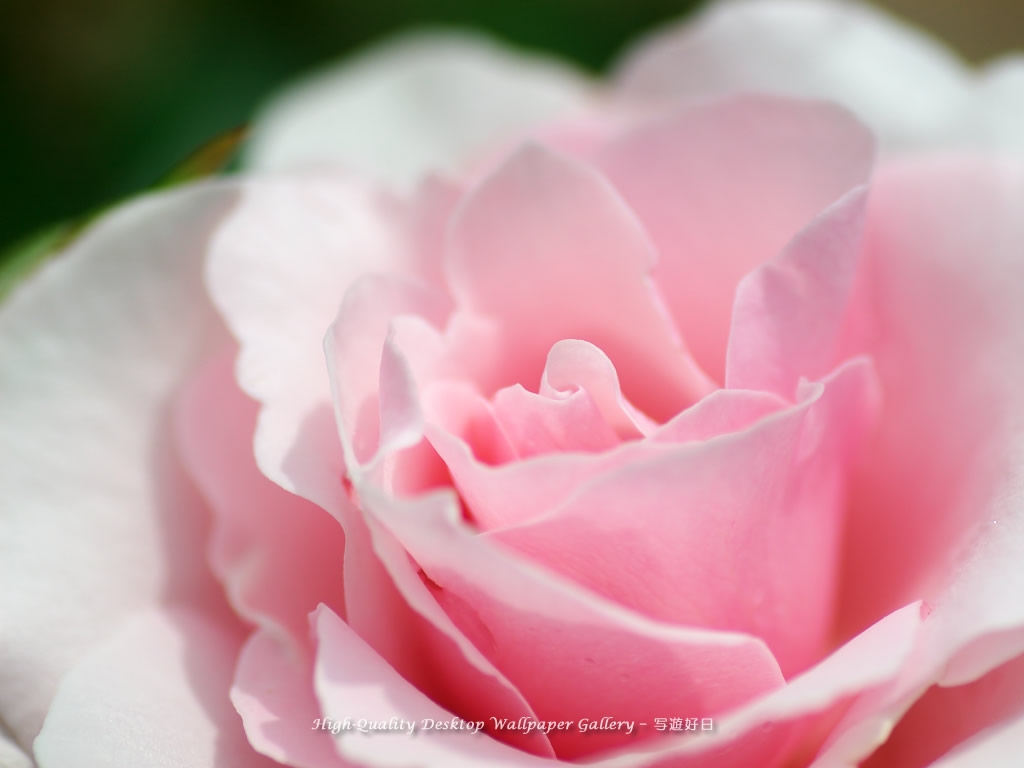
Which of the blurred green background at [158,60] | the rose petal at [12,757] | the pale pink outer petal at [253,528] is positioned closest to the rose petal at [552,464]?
the pale pink outer petal at [253,528]

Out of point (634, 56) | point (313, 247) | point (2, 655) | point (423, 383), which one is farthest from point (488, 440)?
point (634, 56)

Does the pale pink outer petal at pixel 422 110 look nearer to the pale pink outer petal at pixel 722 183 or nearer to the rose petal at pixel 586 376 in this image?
the pale pink outer petal at pixel 722 183

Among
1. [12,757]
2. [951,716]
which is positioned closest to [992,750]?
[951,716]

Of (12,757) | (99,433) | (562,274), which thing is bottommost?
(12,757)

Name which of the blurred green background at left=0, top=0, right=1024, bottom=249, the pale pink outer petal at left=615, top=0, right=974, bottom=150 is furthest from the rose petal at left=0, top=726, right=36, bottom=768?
the blurred green background at left=0, top=0, right=1024, bottom=249

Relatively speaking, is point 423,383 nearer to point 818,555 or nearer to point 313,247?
point 313,247

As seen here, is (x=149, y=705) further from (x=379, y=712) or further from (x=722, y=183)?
(x=722, y=183)
